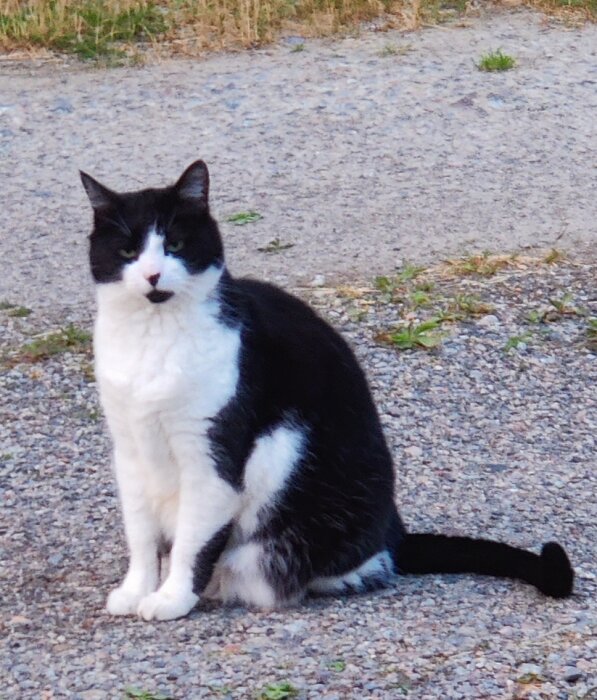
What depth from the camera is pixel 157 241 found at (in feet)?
10.7

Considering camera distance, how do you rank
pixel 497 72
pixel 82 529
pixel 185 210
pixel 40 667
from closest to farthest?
pixel 40 667
pixel 185 210
pixel 82 529
pixel 497 72

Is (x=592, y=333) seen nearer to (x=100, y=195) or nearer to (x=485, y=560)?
(x=485, y=560)

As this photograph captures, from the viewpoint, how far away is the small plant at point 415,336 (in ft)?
16.7

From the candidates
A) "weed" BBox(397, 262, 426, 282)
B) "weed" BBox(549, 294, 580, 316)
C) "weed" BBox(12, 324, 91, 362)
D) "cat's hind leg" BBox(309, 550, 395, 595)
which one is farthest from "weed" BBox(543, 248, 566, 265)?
"cat's hind leg" BBox(309, 550, 395, 595)

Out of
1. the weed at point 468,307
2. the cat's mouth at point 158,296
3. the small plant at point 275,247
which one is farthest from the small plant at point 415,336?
the cat's mouth at point 158,296

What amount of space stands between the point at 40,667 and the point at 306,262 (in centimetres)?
309

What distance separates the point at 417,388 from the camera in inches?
191

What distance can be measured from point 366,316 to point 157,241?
2131 millimetres

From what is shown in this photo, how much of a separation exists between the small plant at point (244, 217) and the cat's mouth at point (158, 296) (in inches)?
123

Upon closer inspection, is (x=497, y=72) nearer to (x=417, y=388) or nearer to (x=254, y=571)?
(x=417, y=388)

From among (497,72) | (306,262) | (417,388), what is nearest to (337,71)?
(497,72)

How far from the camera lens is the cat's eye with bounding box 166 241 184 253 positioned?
3281mm

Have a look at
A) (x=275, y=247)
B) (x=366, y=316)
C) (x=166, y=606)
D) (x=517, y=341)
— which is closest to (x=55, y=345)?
(x=366, y=316)

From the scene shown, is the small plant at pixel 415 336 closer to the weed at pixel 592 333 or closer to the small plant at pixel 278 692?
the weed at pixel 592 333
